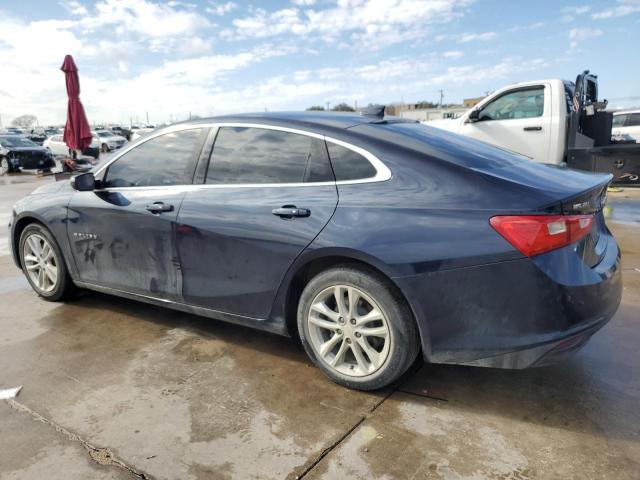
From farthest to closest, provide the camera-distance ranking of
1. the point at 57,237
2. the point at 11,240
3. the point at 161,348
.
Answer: the point at 11,240
the point at 57,237
the point at 161,348

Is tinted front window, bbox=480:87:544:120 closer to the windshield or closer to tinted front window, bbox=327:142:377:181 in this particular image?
tinted front window, bbox=327:142:377:181

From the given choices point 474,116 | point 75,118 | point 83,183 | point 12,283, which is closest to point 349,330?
point 83,183

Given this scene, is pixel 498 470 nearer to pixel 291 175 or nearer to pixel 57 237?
pixel 291 175

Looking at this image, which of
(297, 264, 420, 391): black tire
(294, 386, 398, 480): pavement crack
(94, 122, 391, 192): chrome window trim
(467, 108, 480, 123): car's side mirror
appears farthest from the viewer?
(467, 108, 480, 123): car's side mirror

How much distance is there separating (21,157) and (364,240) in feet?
67.8

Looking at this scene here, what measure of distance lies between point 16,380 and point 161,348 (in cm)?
85

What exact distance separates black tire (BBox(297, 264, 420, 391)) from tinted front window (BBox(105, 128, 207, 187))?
1.24 meters

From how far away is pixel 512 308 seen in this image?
7.60 ft

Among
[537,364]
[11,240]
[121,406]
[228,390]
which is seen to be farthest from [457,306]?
[11,240]

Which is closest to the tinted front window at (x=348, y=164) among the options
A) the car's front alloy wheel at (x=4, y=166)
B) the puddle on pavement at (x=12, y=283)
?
the puddle on pavement at (x=12, y=283)

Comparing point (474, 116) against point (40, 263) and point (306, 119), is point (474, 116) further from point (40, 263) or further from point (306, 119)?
point (40, 263)

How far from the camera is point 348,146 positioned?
279 cm

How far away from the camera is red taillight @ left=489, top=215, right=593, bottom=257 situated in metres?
2.26

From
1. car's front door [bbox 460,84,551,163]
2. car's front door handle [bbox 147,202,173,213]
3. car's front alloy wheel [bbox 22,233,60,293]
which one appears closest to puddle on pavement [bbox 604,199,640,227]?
car's front door [bbox 460,84,551,163]
